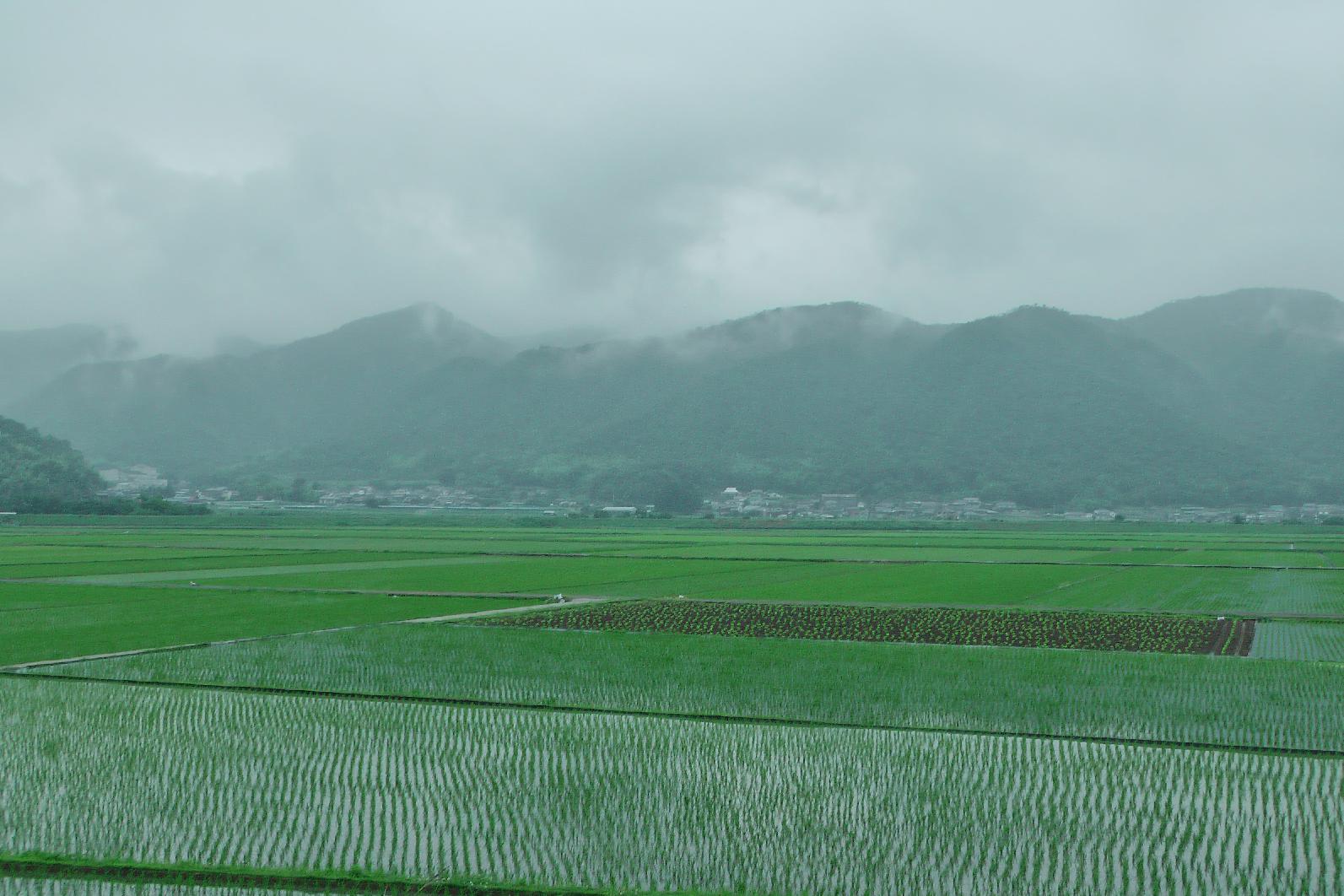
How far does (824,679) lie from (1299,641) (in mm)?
9538

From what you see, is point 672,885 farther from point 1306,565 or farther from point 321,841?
point 1306,565

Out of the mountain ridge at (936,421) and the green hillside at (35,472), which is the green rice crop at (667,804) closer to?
the green hillside at (35,472)

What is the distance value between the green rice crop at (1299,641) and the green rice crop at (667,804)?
25.9ft

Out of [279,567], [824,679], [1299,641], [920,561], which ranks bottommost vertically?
[920,561]

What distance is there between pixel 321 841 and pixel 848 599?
18.8 meters

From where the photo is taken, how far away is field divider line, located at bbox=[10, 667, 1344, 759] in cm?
1045

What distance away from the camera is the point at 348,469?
167m

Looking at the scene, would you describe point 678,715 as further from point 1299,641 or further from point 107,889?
point 1299,641

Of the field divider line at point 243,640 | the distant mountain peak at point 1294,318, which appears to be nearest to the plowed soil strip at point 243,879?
the field divider line at point 243,640

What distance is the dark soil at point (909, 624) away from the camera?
59.8 feet

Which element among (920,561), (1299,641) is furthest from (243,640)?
(920,561)

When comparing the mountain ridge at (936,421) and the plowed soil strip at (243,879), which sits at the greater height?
the mountain ridge at (936,421)

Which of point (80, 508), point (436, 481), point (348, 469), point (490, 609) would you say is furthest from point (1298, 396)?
point (490, 609)

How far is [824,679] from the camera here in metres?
13.8
